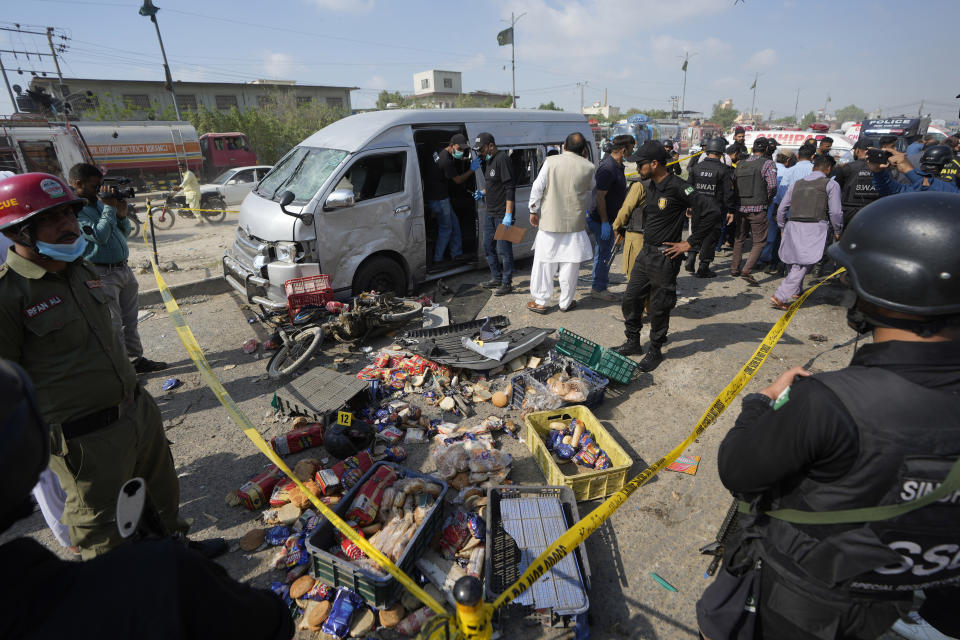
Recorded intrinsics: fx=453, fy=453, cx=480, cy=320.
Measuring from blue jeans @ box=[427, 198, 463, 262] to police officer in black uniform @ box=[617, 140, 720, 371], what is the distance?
325 cm

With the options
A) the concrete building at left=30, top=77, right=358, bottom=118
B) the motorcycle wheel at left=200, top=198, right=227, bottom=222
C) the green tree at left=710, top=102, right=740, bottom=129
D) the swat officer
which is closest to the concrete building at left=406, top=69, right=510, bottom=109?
the concrete building at left=30, top=77, right=358, bottom=118

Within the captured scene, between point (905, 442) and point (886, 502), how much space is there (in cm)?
18

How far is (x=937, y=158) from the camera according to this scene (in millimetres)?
5262

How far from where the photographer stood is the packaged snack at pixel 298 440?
12.1 ft

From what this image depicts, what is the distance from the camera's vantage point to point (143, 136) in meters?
19.7

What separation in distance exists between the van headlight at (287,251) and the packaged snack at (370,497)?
10.5ft

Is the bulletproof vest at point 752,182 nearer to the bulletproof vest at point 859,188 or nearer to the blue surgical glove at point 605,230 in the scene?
the bulletproof vest at point 859,188

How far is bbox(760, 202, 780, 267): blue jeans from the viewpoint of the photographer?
7648 millimetres

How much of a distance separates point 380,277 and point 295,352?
166 cm

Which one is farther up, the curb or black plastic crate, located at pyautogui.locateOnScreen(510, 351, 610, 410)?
the curb

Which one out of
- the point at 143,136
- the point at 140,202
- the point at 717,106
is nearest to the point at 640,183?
the point at 140,202

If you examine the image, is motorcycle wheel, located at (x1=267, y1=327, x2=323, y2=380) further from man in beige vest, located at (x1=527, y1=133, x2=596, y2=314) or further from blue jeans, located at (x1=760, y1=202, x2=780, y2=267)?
blue jeans, located at (x1=760, y1=202, x2=780, y2=267)

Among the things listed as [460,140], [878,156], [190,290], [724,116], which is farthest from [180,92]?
[724,116]

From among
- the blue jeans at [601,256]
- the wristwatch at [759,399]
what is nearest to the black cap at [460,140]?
the blue jeans at [601,256]
